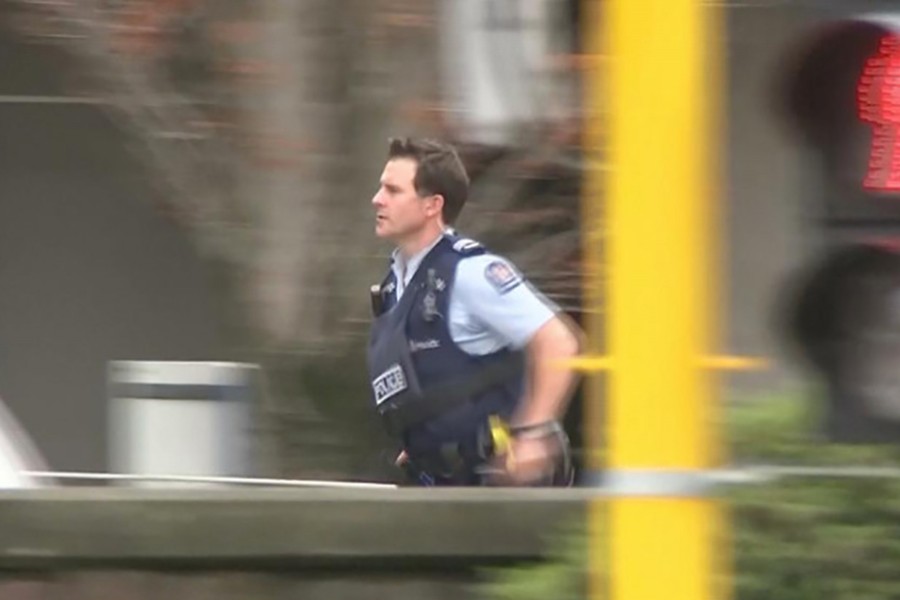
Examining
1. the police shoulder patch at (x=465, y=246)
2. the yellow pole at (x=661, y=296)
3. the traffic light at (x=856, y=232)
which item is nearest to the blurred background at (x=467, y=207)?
the traffic light at (x=856, y=232)

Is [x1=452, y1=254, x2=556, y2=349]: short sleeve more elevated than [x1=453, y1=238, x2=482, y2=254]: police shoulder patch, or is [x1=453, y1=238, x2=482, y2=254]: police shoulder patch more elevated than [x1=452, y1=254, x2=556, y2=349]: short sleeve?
[x1=453, y1=238, x2=482, y2=254]: police shoulder patch

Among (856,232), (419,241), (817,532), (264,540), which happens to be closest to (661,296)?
(856,232)

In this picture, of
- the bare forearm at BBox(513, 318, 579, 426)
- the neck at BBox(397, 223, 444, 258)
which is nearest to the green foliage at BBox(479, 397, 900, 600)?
the bare forearm at BBox(513, 318, 579, 426)

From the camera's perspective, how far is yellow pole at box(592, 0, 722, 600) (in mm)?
2691

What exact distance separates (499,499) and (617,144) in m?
1.98

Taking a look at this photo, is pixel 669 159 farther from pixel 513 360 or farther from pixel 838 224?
pixel 513 360

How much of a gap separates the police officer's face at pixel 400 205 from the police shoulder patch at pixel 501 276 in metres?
0.28

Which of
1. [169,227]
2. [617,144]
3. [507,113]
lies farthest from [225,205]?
[169,227]

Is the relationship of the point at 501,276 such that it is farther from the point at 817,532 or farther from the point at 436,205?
the point at 817,532

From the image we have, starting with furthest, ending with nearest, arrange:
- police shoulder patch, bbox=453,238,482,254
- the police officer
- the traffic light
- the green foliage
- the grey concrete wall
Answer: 1. police shoulder patch, bbox=453,238,482,254
2. the police officer
3. the grey concrete wall
4. the green foliage
5. the traffic light

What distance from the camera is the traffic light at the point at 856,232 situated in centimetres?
260

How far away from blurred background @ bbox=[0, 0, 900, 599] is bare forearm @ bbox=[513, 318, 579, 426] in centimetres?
41

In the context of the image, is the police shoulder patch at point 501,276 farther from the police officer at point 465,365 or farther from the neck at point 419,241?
the neck at point 419,241

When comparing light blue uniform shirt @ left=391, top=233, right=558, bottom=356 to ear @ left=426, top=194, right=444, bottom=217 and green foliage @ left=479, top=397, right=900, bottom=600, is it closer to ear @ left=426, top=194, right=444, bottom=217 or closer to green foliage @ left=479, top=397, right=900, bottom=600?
ear @ left=426, top=194, right=444, bottom=217
